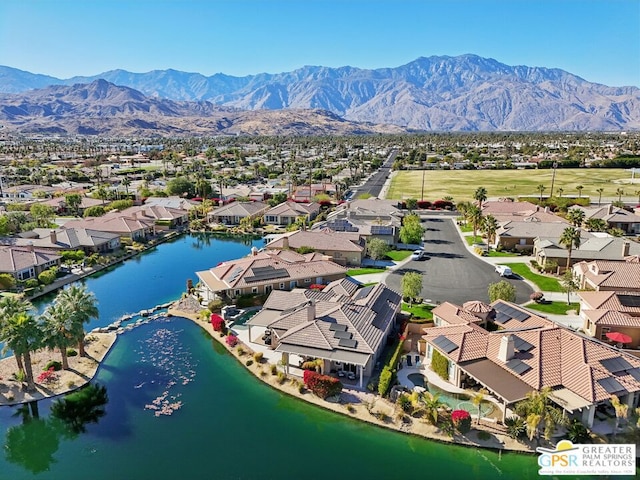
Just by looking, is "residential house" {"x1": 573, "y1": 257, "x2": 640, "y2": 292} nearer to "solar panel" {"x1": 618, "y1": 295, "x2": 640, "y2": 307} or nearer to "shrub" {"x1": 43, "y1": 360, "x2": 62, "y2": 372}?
"solar panel" {"x1": 618, "y1": 295, "x2": 640, "y2": 307}

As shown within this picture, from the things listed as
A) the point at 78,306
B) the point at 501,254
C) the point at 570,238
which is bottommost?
the point at 501,254

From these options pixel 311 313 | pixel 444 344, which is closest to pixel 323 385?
pixel 311 313

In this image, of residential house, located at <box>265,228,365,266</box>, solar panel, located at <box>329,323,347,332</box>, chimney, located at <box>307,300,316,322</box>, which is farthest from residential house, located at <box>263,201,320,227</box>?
solar panel, located at <box>329,323,347,332</box>

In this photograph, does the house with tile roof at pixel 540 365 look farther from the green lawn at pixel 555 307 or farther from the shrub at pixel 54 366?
the shrub at pixel 54 366

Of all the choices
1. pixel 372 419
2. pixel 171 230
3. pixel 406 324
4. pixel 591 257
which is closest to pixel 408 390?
pixel 372 419

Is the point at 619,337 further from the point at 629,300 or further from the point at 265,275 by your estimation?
the point at 265,275

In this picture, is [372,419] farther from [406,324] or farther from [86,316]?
[86,316]

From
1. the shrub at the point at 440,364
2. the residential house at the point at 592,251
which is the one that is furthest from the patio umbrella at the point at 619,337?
the residential house at the point at 592,251
